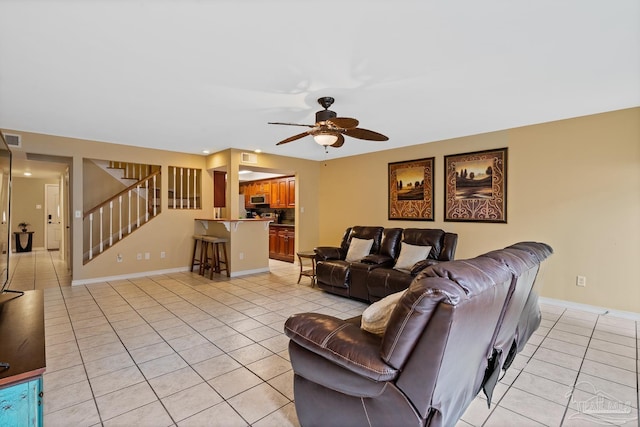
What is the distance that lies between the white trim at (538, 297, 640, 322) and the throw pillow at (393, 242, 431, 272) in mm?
1712

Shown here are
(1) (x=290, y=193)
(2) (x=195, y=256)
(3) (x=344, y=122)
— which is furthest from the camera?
(1) (x=290, y=193)

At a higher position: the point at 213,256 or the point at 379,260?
the point at 379,260

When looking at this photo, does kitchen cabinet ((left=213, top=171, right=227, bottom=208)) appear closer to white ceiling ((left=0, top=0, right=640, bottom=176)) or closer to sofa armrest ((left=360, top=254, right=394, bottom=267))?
white ceiling ((left=0, top=0, right=640, bottom=176))

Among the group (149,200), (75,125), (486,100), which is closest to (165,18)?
(486,100)

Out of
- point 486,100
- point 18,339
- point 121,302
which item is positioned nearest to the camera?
point 18,339

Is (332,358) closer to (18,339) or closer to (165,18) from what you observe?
(18,339)

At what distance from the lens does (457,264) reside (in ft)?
4.59

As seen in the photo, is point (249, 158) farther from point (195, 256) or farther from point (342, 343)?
point (342, 343)

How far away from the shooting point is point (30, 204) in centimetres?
906

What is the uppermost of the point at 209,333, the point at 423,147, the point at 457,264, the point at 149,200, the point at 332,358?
the point at 423,147

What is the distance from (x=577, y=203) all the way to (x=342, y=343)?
399 centimetres

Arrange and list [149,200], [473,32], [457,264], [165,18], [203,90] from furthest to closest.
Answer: [149,200] → [203,90] → [473,32] → [165,18] → [457,264]

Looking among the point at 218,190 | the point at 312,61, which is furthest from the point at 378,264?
the point at 218,190

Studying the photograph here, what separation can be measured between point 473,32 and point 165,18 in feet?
6.53
